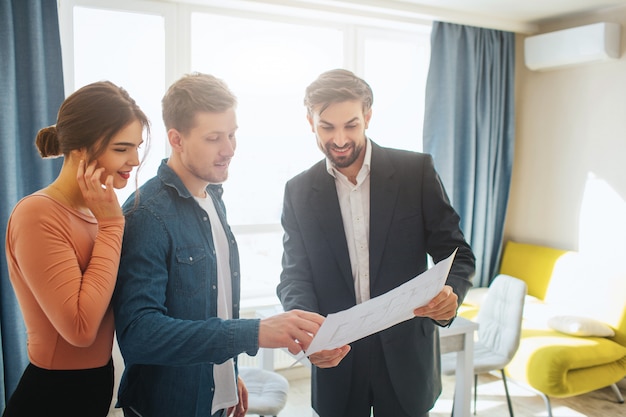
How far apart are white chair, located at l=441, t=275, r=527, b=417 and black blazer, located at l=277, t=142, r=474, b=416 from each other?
3.98ft

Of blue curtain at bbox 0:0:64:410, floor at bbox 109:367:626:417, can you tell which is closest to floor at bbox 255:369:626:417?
floor at bbox 109:367:626:417

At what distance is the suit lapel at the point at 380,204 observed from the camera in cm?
162

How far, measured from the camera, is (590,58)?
3.87 metres

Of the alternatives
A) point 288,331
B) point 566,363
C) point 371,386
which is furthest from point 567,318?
point 288,331

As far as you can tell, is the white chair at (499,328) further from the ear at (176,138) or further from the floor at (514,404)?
the ear at (176,138)

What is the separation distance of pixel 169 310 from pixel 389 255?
71 centimetres

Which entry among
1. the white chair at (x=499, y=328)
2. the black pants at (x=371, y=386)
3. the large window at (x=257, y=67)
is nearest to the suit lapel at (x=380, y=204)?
the black pants at (x=371, y=386)

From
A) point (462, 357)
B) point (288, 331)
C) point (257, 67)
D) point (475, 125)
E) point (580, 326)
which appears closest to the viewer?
point (288, 331)

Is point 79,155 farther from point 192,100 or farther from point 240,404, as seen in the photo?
point 240,404

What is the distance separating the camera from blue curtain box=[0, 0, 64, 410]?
110 inches

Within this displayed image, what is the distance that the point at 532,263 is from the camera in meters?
4.28

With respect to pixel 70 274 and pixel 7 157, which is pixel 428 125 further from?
pixel 70 274

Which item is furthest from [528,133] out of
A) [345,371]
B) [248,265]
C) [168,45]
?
[345,371]

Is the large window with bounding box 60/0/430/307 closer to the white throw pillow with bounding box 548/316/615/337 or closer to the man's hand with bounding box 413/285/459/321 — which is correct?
the white throw pillow with bounding box 548/316/615/337
